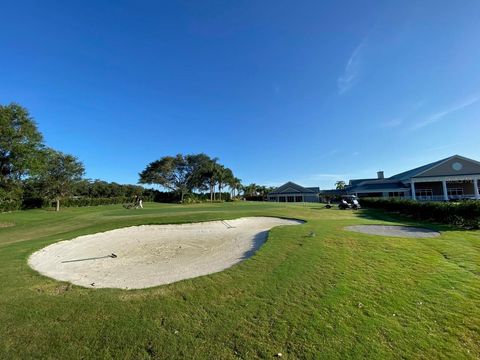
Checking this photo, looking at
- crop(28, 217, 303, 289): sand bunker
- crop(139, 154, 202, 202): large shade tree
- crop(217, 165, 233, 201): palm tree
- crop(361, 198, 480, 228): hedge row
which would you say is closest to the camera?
crop(28, 217, 303, 289): sand bunker

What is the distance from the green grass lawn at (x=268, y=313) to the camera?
363 centimetres

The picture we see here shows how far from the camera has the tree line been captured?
26.4 meters

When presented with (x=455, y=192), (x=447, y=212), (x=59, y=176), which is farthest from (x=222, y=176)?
(x=447, y=212)

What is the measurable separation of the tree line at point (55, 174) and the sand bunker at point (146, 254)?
19.4 metres

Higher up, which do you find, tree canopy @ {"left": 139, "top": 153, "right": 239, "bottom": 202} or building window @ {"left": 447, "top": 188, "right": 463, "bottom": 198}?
tree canopy @ {"left": 139, "top": 153, "right": 239, "bottom": 202}

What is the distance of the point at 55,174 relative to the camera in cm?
4066

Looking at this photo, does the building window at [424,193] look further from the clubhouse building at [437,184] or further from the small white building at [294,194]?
the small white building at [294,194]

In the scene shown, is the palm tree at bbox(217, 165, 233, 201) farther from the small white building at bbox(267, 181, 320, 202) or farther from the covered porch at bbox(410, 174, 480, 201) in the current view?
the covered porch at bbox(410, 174, 480, 201)

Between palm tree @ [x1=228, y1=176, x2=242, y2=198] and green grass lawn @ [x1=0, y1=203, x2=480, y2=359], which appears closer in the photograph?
green grass lawn @ [x1=0, y1=203, x2=480, y2=359]

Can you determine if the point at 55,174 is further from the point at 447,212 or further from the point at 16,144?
the point at 447,212

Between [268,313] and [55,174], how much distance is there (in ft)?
154

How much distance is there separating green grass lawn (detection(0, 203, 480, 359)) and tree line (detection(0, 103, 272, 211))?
Result: 83.3 feet

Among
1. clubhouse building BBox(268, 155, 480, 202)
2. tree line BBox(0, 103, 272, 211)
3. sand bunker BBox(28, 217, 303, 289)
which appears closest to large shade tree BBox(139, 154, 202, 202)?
tree line BBox(0, 103, 272, 211)

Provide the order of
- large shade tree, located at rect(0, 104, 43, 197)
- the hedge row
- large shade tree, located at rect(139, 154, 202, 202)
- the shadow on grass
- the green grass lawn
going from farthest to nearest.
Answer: large shade tree, located at rect(139, 154, 202, 202)
large shade tree, located at rect(0, 104, 43, 197)
the hedge row
the shadow on grass
the green grass lawn
